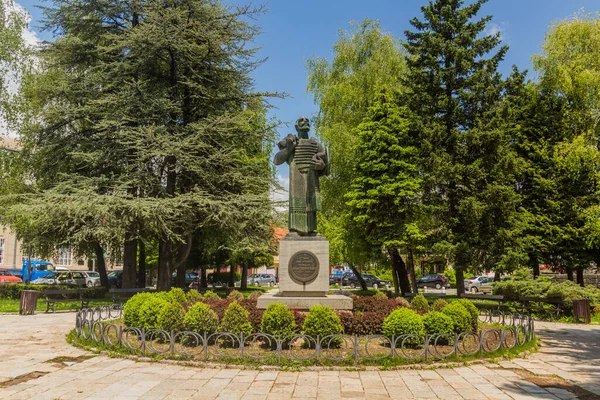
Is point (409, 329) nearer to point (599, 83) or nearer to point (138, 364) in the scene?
point (138, 364)

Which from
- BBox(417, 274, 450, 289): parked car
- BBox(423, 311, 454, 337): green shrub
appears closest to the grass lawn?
BBox(423, 311, 454, 337): green shrub

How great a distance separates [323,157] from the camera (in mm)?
12500

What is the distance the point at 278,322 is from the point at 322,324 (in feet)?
2.94

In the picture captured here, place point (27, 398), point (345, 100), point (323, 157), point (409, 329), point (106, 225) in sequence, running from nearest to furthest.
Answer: point (27, 398), point (409, 329), point (323, 157), point (106, 225), point (345, 100)

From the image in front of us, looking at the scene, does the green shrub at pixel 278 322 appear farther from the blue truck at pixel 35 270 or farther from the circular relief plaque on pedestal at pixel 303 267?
the blue truck at pixel 35 270

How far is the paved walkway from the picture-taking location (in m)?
6.50

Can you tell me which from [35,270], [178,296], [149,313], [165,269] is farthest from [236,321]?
A: [35,270]

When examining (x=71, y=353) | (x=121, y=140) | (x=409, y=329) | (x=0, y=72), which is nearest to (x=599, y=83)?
(x=409, y=329)

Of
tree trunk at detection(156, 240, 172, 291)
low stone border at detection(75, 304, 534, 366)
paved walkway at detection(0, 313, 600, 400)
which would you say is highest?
tree trunk at detection(156, 240, 172, 291)

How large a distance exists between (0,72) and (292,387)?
95.5 ft

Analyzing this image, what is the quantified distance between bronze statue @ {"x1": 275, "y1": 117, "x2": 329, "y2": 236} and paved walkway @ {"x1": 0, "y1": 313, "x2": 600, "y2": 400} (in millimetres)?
5081

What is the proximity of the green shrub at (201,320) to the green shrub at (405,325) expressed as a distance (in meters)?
3.59

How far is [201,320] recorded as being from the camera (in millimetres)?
9586

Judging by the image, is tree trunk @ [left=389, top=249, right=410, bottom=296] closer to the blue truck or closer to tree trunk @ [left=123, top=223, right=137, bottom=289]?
tree trunk @ [left=123, top=223, right=137, bottom=289]
